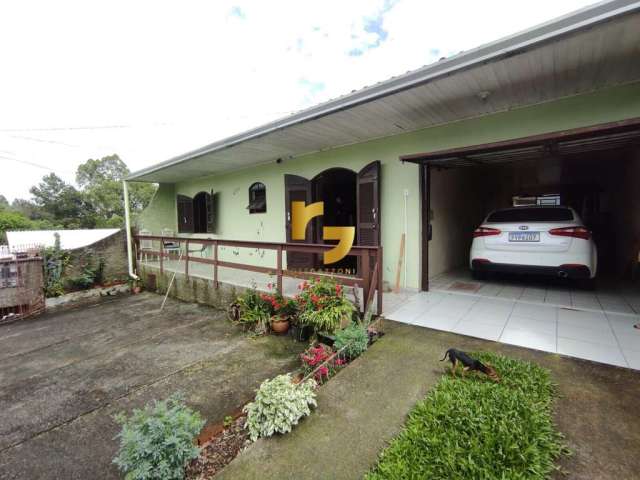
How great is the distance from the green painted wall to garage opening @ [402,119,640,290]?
258 millimetres

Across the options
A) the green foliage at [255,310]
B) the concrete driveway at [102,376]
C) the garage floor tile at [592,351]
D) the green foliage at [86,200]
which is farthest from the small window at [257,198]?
the green foliage at [86,200]

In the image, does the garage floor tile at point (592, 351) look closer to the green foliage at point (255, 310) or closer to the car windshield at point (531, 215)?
the car windshield at point (531, 215)

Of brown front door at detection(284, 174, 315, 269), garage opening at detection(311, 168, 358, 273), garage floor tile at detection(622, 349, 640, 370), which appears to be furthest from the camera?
garage opening at detection(311, 168, 358, 273)

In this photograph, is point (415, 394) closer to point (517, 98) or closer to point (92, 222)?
point (517, 98)

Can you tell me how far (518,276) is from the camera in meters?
5.40

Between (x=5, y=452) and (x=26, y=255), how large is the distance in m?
6.32

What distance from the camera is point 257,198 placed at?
23.8 ft

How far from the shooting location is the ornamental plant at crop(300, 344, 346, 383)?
2.44 m

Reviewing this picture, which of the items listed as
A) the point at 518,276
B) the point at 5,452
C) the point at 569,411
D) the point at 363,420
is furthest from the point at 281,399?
the point at 518,276

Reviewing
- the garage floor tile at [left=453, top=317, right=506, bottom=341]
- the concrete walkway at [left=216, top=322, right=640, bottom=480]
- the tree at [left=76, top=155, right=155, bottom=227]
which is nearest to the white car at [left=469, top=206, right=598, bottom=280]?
the garage floor tile at [left=453, top=317, right=506, bottom=341]

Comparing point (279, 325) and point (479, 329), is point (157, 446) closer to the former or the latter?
point (279, 325)

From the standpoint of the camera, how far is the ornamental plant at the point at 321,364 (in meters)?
2.44

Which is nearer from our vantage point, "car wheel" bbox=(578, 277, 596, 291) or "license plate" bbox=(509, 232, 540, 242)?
"license plate" bbox=(509, 232, 540, 242)

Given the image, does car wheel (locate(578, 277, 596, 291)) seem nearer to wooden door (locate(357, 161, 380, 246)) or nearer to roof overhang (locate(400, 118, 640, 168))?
roof overhang (locate(400, 118, 640, 168))
